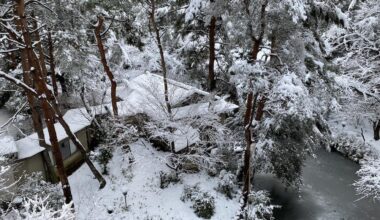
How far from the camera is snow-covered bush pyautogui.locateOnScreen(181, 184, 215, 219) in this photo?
14250mm

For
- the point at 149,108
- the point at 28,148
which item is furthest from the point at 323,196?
the point at 28,148

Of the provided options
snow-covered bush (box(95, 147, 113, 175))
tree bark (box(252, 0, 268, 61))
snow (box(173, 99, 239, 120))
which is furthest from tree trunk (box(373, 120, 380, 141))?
snow-covered bush (box(95, 147, 113, 175))

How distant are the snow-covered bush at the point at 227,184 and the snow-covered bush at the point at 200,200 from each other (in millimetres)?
920

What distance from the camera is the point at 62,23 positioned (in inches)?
548

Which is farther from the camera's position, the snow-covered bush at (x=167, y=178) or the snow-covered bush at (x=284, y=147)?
the snow-covered bush at (x=167, y=178)

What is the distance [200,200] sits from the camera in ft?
47.7

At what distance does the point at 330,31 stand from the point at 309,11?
367 inches

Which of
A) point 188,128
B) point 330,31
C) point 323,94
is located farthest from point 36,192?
point 330,31

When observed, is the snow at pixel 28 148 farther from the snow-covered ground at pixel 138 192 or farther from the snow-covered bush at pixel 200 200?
the snow-covered bush at pixel 200 200

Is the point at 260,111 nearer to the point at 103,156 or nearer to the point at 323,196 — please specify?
the point at 323,196

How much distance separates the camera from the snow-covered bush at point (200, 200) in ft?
46.8

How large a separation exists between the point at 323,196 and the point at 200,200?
6.90m

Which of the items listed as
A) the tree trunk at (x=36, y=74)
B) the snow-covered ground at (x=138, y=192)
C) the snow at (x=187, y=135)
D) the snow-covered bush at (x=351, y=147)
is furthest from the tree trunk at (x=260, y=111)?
the snow-covered bush at (x=351, y=147)

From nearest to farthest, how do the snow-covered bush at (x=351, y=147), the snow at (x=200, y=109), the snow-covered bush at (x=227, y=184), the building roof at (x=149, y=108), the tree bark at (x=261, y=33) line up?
the tree bark at (x=261, y=33), the building roof at (x=149, y=108), the snow at (x=200, y=109), the snow-covered bush at (x=227, y=184), the snow-covered bush at (x=351, y=147)
